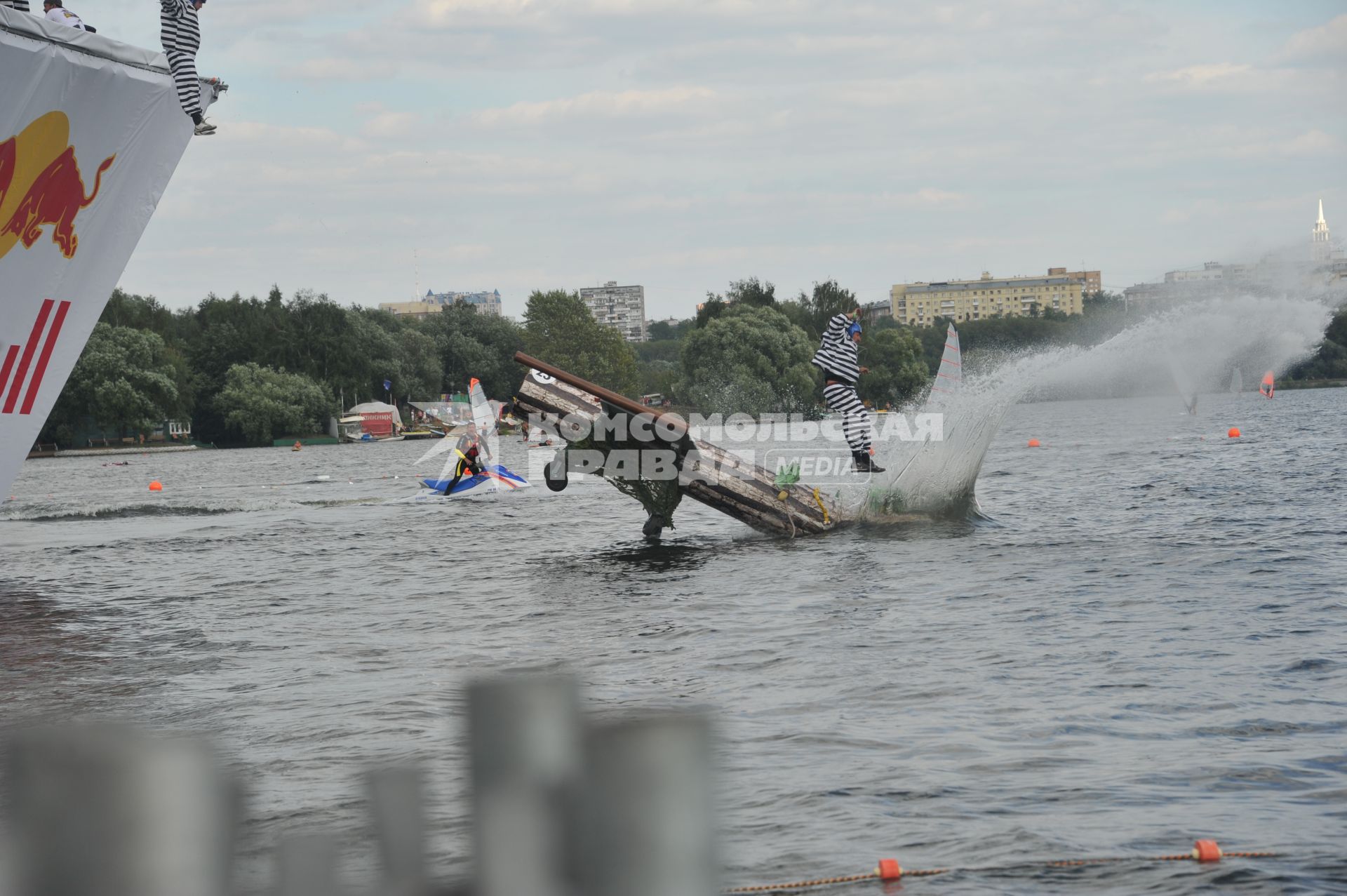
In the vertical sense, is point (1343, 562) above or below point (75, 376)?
below

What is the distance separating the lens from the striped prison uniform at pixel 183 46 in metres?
13.8

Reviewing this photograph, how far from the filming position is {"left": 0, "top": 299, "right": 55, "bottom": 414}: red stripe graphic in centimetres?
1451

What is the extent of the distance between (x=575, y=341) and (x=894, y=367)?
156ft

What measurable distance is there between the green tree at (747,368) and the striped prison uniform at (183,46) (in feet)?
263

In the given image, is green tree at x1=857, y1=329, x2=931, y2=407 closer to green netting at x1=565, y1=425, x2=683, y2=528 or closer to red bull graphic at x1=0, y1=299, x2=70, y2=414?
green netting at x1=565, y1=425, x2=683, y2=528

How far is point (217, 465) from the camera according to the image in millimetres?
63938

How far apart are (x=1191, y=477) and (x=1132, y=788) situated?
75.4 ft

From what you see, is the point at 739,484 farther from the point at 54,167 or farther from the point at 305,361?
the point at 305,361

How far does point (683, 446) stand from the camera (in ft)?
57.5

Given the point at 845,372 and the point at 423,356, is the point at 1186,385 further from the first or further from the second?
the point at 423,356

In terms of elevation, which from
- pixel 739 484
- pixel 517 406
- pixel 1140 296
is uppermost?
pixel 1140 296

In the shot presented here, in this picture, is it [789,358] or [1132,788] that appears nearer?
[1132,788]

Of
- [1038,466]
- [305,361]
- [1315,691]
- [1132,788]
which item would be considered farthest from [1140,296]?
[305,361]

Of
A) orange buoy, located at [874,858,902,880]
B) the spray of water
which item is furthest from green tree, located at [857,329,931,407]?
orange buoy, located at [874,858,902,880]
